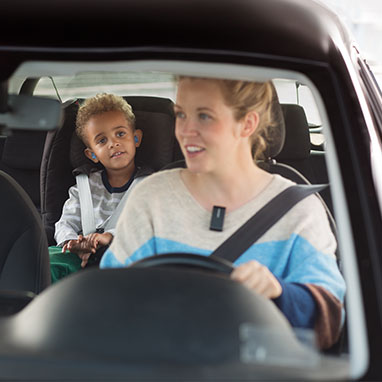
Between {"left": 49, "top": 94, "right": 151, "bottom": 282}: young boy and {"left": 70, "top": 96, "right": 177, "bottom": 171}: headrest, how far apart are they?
37 millimetres

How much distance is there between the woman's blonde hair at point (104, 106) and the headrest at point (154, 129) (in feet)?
0.18

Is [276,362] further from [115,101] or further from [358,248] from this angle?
[115,101]

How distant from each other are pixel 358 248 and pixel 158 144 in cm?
150

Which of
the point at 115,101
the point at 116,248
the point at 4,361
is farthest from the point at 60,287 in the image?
the point at 115,101

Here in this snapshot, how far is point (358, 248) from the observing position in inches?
50.1

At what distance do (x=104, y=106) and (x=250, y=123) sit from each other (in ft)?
3.52

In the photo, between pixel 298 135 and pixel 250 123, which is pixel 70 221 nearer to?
pixel 298 135

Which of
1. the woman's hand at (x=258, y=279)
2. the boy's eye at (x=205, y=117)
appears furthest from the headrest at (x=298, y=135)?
the woman's hand at (x=258, y=279)

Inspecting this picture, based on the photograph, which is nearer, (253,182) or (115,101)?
(253,182)

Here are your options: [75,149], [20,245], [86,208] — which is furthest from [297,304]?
[75,149]

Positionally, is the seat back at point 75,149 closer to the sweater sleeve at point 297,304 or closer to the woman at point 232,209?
the woman at point 232,209

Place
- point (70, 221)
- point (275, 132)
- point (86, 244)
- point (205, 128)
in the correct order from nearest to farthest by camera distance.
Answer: point (205, 128) < point (275, 132) < point (86, 244) < point (70, 221)

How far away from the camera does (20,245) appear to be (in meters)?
2.21

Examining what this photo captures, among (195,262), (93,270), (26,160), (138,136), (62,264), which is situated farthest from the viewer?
(26,160)
